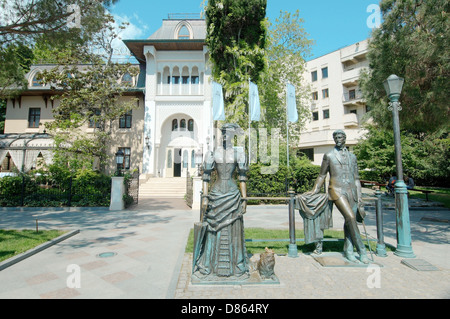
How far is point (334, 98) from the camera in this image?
107ft

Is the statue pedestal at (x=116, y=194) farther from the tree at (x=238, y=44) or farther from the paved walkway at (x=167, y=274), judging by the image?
the tree at (x=238, y=44)

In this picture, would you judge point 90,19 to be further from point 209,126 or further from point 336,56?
point 336,56

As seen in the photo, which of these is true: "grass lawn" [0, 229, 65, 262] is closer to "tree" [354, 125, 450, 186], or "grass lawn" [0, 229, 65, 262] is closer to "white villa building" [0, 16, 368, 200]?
"white villa building" [0, 16, 368, 200]

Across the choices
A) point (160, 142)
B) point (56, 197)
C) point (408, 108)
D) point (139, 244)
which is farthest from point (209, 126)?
point (139, 244)

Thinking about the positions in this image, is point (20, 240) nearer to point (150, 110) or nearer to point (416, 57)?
point (416, 57)

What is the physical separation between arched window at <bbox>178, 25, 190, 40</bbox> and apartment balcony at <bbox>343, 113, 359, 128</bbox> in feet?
70.0

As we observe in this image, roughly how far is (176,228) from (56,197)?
26.4 feet

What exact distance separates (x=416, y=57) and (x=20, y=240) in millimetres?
13570

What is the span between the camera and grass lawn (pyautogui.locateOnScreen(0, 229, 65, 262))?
5349 mm

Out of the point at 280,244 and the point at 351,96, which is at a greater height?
the point at 351,96

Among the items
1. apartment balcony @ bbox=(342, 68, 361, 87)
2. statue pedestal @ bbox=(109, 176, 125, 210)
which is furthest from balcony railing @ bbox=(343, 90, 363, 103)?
statue pedestal @ bbox=(109, 176, 125, 210)

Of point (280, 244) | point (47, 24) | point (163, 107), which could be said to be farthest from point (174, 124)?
point (280, 244)

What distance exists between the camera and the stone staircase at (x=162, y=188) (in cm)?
1862
